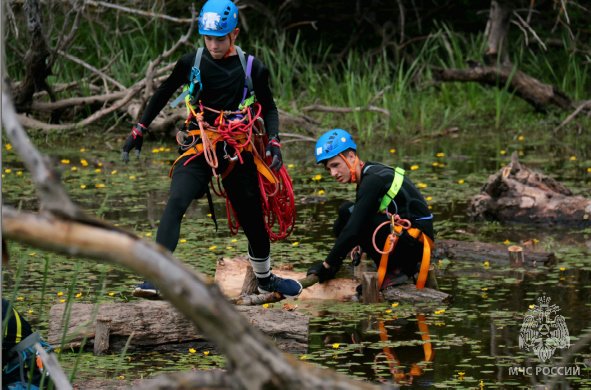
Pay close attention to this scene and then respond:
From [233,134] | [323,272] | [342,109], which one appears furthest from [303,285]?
[342,109]

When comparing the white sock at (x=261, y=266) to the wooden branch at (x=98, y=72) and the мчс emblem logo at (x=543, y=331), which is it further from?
the wooden branch at (x=98, y=72)

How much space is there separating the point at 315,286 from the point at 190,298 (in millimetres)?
5187

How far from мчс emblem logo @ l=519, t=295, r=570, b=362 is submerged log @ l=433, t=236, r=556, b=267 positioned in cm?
110

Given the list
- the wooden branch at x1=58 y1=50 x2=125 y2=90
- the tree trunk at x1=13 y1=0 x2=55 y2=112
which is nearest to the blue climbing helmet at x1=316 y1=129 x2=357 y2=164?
the tree trunk at x1=13 y1=0 x2=55 y2=112

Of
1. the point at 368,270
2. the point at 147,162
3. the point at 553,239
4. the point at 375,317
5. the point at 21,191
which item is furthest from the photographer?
the point at 147,162

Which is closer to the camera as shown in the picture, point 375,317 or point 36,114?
point 375,317

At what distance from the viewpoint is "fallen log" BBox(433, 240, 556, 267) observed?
8.25 meters

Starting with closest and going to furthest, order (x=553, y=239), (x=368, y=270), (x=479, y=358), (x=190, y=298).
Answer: (x=190, y=298) < (x=479, y=358) < (x=368, y=270) < (x=553, y=239)

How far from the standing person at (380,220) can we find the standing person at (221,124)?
0.41 metres

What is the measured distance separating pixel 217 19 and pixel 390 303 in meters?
1.99

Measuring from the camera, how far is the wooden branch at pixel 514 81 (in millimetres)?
13688

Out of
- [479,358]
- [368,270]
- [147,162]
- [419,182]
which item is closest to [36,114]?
[147,162]

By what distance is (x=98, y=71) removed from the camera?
46.0 ft

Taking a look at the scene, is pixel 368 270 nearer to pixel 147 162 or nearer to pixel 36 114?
pixel 147 162
